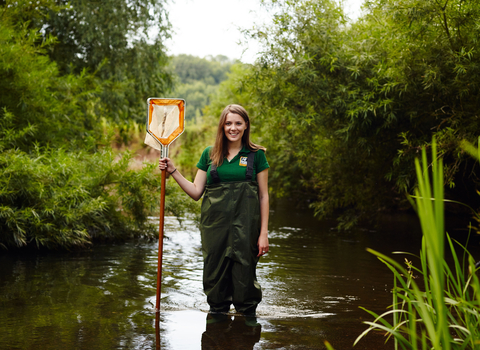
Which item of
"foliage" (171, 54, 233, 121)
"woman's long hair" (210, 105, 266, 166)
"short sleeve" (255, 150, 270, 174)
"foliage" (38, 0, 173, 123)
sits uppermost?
"foliage" (171, 54, 233, 121)

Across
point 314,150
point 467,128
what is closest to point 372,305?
point 467,128

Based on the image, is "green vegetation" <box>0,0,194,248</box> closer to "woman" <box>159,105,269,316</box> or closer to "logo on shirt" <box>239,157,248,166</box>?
"woman" <box>159,105,269,316</box>

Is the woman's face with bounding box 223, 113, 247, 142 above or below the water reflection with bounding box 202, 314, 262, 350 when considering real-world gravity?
above

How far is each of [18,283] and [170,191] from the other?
364 centimetres

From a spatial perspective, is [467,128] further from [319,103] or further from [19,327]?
[19,327]

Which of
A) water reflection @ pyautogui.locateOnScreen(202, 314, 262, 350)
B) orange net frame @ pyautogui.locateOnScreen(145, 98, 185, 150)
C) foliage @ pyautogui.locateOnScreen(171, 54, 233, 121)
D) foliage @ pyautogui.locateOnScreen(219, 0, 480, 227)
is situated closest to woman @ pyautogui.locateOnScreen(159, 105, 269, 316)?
water reflection @ pyautogui.locateOnScreen(202, 314, 262, 350)

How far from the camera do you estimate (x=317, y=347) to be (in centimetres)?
354

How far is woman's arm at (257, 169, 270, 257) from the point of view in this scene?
3879mm

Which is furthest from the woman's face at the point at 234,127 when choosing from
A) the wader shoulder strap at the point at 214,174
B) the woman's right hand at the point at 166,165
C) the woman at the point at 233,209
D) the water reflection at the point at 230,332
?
the water reflection at the point at 230,332

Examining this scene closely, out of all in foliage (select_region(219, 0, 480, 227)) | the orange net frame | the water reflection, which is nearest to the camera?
the water reflection

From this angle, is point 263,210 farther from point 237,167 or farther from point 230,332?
point 230,332

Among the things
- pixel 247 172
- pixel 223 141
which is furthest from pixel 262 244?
pixel 223 141

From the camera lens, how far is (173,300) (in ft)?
16.2

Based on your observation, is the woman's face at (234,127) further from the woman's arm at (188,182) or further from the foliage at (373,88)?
the foliage at (373,88)
